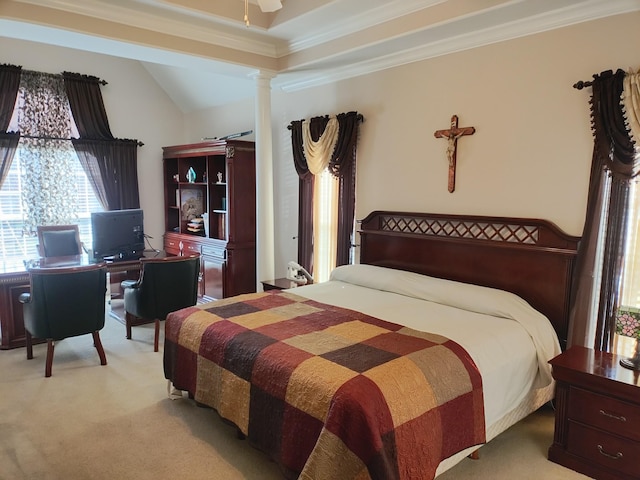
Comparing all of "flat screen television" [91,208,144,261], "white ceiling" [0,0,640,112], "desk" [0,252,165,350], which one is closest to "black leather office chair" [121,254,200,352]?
"desk" [0,252,165,350]

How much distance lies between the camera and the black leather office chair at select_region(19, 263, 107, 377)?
10.9 feet

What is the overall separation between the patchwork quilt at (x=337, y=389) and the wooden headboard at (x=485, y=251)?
1057mm

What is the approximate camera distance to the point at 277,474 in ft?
7.45

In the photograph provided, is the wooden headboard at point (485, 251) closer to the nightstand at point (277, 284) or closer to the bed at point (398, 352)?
the bed at point (398, 352)

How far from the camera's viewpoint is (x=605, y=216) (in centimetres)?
271

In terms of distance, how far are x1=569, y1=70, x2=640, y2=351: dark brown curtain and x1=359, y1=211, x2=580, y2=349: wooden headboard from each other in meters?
0.09

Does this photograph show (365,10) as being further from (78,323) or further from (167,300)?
(78,323)

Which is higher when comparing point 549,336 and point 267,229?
point 267,229

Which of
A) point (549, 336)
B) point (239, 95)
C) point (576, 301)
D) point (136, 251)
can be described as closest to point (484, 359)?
point (549, 336)

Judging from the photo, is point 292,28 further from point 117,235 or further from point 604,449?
point 604,449

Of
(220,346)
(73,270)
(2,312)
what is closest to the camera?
(220,346)

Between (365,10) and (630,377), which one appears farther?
(365,10)

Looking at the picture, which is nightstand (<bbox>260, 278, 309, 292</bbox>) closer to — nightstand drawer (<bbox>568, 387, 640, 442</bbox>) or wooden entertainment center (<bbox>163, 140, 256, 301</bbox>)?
wooden entertainment center (<bbox>163, 140, 256, 301</bbox>)

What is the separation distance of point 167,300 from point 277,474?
215 centimetres
